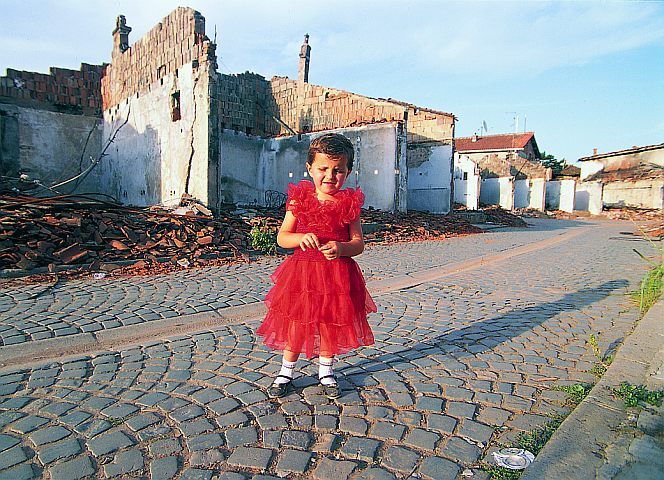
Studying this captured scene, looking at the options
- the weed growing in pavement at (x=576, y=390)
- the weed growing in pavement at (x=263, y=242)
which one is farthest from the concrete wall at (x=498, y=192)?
the weed growing in pavement at (x=576, y=390)

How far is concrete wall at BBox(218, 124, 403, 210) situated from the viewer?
54.0ft

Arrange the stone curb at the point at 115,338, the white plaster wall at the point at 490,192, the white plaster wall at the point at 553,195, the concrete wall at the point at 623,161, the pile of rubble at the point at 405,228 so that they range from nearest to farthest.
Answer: the stone curb at the point at 115,338 < the pile of rubble at the point at 405,228 < the white plaster wall at the point at 490,192 < the concrete wall at the point at 623,161 < the white plaster wall at the point at 553,195

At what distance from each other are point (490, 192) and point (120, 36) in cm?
2676

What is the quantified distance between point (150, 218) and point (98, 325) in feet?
18.4

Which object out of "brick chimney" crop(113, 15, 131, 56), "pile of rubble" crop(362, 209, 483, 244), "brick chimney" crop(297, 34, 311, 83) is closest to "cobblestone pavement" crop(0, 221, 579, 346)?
"pile of rubble" crop(362, 209, 483, 244)

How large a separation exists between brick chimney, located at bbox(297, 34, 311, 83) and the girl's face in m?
27.5

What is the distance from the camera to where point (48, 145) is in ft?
53.1

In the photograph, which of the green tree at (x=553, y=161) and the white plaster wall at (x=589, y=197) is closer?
the white plaster wall at (x=589, y=197)

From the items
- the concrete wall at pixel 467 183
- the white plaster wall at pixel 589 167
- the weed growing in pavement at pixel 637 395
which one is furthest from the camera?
the white plaster wall at pixel 589 167

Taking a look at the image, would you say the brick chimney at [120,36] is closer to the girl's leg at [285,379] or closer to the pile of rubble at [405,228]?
the pile of rubble at [405,228]

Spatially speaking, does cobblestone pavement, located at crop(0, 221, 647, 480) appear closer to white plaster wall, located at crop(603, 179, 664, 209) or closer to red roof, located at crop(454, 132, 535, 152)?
white plaster wall, located at crop(603, 179, 664, 209)

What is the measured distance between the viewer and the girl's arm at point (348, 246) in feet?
8.59

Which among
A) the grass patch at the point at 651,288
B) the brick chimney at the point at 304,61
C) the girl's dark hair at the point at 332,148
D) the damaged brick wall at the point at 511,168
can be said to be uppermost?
the brick chimney at the point at 304,61

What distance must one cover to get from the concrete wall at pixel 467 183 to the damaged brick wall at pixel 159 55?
19.7 metres
